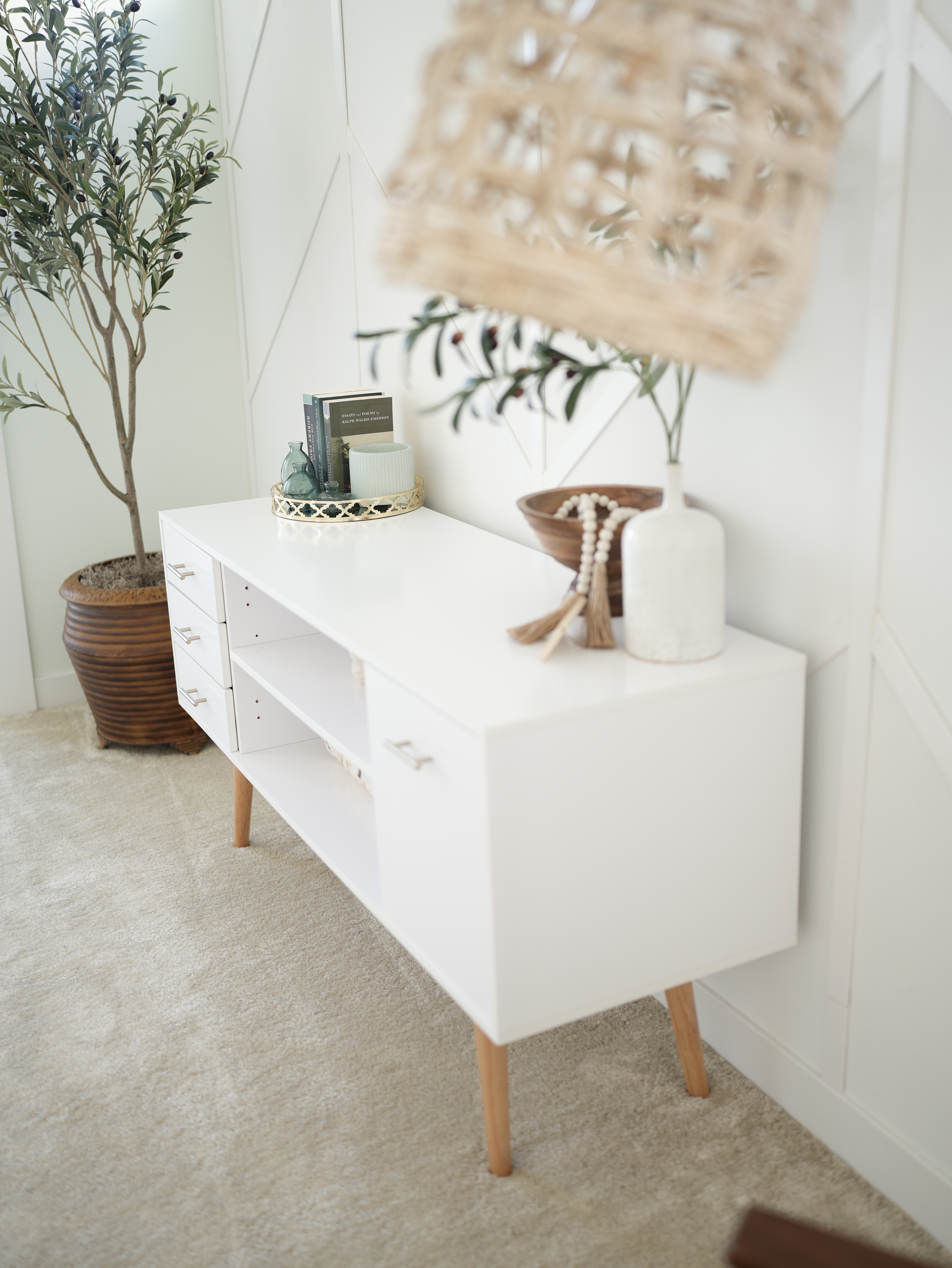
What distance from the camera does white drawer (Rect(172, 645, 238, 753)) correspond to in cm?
221

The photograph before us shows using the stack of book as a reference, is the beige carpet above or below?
below

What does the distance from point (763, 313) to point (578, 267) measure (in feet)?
0.46

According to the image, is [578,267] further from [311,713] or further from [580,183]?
[311,713]

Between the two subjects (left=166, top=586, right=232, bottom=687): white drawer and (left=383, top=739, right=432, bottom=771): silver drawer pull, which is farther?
(left=166, top=586, right=232, bottom=687): white drawer

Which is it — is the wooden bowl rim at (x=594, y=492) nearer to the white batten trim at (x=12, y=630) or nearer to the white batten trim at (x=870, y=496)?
the white batten trim at (x=870, y=496)

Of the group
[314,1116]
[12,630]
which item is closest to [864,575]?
[314,1116]

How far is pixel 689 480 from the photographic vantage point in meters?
1.62

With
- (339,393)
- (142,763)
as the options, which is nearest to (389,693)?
(339,393)

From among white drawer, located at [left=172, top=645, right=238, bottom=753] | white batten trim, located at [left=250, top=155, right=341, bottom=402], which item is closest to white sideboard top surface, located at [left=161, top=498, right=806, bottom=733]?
white drawer, located at [left=172, top=645, right=238, bottom=753]

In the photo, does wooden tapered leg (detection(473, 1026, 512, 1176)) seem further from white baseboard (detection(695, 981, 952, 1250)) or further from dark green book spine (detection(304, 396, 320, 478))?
dark green book spine (detection(304, 396, 320, 478))

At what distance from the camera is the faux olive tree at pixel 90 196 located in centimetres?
262

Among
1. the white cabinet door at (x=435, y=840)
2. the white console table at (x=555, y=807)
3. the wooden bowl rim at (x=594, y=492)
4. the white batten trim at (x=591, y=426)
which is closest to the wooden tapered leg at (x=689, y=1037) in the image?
the white console table at (x=555, y=807)

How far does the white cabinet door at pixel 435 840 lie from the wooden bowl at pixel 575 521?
31cm

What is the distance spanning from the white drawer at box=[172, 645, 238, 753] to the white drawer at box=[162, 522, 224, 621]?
15cm
